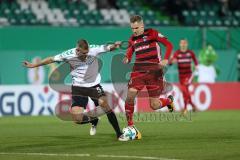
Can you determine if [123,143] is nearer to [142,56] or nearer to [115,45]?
[115,45]

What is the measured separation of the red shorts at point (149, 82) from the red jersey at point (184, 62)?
7450 mm

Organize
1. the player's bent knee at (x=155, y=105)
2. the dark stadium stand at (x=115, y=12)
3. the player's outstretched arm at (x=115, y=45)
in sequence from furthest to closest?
the dark stadium stand at (x=115, y=12)
the player's bent knee at (x=155, y=105)
the player's outstretched arm at (x=115, y=45)

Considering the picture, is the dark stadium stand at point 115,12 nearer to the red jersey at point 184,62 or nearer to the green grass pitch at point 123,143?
the red jersey at point 184,62

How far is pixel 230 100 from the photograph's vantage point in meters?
25.1

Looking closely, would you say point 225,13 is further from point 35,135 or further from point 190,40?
point 35,135

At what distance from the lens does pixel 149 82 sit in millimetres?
13977

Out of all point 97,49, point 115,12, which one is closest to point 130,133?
point 97,49

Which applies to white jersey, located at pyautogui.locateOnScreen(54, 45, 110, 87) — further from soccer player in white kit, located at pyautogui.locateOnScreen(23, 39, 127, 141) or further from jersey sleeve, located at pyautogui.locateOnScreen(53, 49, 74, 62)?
jersey sleeve, located at pyautogui.locateOnScreen(53, 49, 74, 62)

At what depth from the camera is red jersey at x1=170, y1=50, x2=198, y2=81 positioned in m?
21.6

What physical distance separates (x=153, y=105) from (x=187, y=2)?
58.3 feet

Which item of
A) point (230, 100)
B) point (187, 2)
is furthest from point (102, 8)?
point (230, 100)

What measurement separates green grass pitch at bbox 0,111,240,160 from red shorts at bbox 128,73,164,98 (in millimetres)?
895

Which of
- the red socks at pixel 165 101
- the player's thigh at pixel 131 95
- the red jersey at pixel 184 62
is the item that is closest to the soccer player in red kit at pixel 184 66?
the red jersey at pixel 184 62

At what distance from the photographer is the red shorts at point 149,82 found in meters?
13.6
